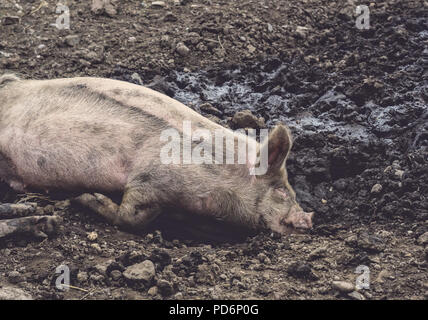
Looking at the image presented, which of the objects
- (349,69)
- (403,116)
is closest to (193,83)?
(349,69)

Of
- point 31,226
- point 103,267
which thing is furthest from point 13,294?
point 31,226

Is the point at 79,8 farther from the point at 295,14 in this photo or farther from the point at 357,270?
the point at 357,270

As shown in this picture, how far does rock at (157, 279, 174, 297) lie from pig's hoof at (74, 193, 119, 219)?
33.7 inches

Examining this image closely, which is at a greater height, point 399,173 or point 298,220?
point 399,173

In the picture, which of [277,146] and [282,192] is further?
[282,192]

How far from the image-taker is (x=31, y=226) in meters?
4.41

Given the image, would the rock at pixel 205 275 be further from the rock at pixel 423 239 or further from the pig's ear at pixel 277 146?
the rock at pixel 423 239

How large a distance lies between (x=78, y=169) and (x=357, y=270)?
217 centimetres

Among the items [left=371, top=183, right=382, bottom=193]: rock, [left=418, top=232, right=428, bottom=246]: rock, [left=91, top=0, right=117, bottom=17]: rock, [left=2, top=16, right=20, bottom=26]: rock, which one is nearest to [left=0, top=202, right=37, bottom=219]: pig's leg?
[left=371, top=183, right=382, bottom=193]: rock

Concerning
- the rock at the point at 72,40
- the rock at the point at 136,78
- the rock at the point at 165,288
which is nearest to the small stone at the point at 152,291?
the rock at the point at 165,288

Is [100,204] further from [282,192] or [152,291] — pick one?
[282,192]
